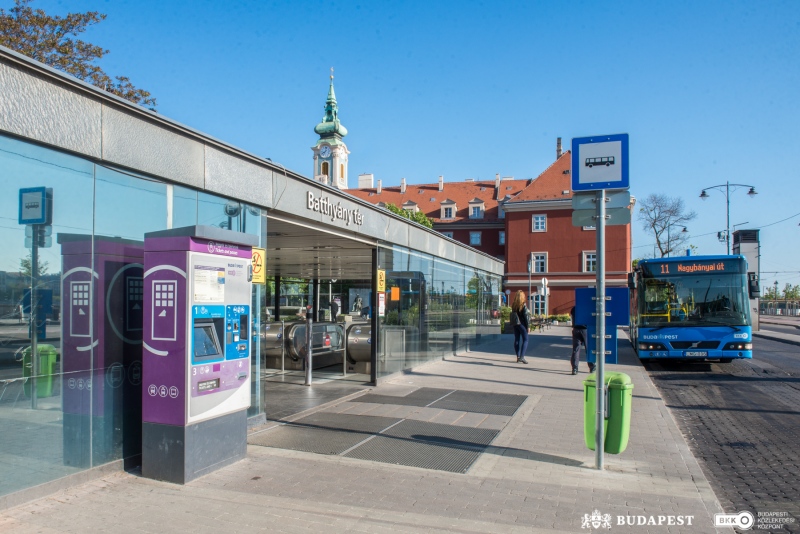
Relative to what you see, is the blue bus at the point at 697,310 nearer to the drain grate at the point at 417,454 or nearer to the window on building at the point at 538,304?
the drain grate at the point at 417,454

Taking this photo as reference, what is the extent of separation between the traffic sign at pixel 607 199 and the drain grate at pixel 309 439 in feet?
12.4

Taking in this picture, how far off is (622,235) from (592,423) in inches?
1957

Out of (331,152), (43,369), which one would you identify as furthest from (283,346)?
(331,152)

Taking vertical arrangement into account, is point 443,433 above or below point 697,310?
below

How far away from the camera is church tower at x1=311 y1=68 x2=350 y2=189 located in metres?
81.7

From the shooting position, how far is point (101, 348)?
5812 millimetres

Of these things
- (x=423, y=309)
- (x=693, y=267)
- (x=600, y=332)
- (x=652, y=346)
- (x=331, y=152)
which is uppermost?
(x=331, y=152)

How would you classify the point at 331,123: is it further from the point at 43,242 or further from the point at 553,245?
the point at 43,242

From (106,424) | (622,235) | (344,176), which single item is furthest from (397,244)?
(344,176)

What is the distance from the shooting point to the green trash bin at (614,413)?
636cm

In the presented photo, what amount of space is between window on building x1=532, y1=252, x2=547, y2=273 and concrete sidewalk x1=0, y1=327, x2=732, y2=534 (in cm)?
4908

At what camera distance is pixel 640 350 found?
1589 cm
